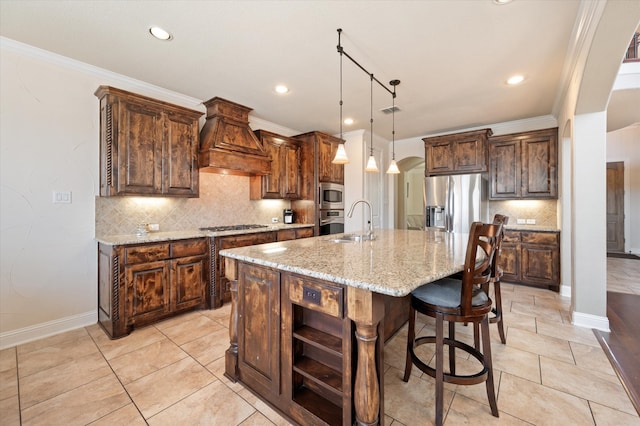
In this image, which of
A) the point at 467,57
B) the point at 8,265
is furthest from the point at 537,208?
the point at 8,265

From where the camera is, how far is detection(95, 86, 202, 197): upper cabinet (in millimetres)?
2650

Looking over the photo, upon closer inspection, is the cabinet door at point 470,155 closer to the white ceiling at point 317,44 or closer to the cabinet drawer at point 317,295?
the white ceiling at point 317,44

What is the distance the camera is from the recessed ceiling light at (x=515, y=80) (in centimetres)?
293

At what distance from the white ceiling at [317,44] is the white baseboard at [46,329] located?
2.57 meters

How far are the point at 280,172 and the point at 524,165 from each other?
3.90 metres

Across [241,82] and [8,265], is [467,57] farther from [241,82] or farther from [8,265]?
[8,265]

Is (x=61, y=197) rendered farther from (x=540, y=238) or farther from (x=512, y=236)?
(x=540, y=238)

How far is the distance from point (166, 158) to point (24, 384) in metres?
2.19

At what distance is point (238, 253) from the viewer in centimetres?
177

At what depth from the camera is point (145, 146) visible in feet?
9.30

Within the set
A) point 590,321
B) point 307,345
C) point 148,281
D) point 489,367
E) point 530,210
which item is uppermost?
point 530,210

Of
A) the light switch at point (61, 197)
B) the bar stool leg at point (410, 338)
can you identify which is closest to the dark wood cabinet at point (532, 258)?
the bar stool leg at point (410, 338)

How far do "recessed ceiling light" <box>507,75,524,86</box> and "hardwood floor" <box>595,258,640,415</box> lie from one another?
271 centimetres

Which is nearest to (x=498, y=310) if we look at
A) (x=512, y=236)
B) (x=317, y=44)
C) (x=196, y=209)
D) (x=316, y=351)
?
(x=316, y=351)
